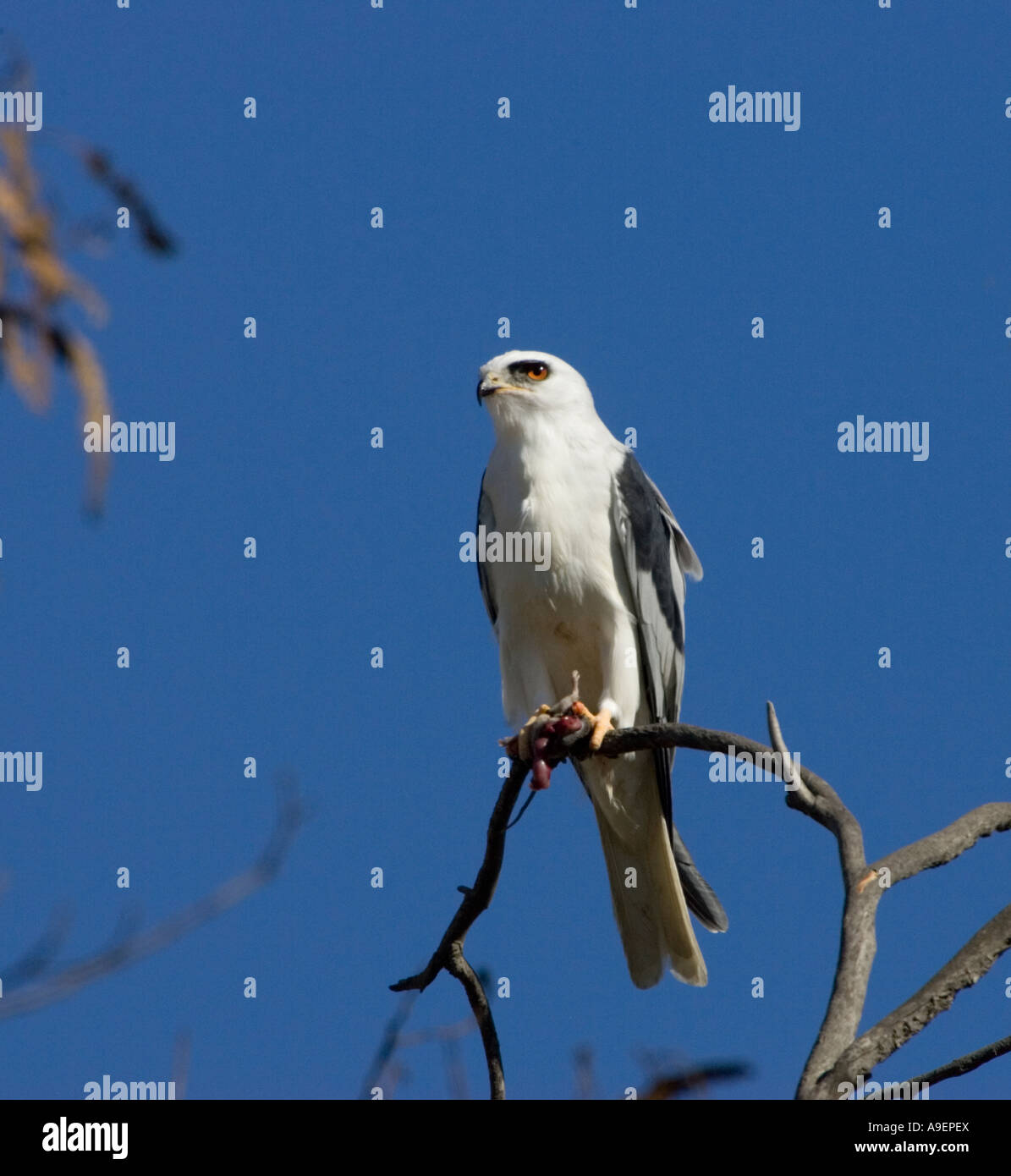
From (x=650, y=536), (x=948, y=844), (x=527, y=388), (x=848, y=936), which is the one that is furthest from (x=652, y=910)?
(x=848, y=936)

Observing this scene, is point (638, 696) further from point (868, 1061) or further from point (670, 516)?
point (868, 1061)

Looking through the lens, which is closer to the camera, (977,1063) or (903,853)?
(977,1063)

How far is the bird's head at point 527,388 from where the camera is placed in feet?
21.1

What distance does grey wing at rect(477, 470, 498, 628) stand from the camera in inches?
252

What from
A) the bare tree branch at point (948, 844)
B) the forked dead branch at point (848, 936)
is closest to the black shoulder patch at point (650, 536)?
the forked dead branch at point (848, 936)

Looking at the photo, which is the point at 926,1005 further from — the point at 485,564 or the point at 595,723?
the point at 485,564

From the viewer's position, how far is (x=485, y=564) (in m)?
6.54

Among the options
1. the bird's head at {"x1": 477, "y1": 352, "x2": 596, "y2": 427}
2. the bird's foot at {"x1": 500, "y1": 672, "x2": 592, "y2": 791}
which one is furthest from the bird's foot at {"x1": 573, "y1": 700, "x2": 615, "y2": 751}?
the bird's head at {"x1": 477, "y1": 352, "x2": 596, "y2": 427}

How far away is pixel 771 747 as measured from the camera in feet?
12.4

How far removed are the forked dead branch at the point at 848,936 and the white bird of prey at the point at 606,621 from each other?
152cm

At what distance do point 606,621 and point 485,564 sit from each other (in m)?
0.71

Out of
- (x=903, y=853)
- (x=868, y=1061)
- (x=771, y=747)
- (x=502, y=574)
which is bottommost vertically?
(x=868, y=1061)

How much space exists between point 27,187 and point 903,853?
250cm
